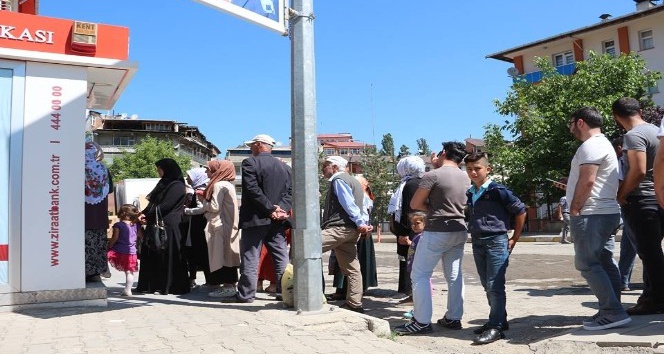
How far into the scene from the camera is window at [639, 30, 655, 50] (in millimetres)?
38031

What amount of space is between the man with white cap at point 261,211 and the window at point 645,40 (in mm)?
38552

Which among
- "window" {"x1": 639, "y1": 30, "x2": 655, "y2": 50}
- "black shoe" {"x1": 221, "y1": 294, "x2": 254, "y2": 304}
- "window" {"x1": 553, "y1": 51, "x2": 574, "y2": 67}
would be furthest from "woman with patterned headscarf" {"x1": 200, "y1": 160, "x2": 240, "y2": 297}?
"window" {"x1": 553, "y1": 51, "x2": 574, "y2": 67}

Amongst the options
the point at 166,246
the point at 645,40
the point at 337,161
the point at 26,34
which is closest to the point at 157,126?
the point at 645,40

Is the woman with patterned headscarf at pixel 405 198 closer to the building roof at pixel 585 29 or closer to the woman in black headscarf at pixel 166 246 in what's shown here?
the woman in black headscarf at pixel 166 246

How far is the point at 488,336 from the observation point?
493 centimetres

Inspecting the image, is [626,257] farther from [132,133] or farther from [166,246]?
[132,133]

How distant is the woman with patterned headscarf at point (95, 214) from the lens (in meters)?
7.02

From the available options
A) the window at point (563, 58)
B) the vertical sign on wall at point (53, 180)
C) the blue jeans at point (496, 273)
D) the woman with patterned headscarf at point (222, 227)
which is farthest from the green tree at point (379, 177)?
the blue jeans at point (496, 273)

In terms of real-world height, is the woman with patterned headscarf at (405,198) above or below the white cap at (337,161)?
below

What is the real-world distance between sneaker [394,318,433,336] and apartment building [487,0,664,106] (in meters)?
37.2

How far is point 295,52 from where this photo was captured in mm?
5363

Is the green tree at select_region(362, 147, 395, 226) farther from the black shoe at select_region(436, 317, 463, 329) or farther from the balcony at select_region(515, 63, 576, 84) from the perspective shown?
the black shoe at select_region(436, 317, 463, 329)

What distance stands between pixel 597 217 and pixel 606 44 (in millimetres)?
41132

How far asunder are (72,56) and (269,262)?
3.54m
